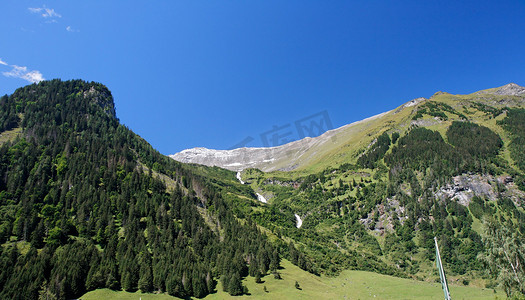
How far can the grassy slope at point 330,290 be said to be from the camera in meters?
79.8

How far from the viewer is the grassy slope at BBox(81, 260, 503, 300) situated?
79812mm

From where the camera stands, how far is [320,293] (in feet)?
285

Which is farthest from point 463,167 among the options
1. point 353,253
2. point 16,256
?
point 16,256

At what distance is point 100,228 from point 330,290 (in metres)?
89.2

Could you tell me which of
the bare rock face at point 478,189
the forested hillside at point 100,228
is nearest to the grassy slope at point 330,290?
the forested hillside at point 100,228

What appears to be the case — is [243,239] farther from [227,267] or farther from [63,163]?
[63,163]

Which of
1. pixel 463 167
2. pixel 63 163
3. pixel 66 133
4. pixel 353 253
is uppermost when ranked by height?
pixel 66 133

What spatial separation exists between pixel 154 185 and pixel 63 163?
45.9m

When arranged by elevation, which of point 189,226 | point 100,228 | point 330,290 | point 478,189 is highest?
point 478,189

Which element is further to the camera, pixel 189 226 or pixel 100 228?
pixel 189 226

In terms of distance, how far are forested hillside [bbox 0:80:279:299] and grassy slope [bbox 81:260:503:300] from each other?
4270mm

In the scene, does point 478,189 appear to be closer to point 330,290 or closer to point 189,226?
point 330,290

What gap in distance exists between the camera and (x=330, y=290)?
92.6m

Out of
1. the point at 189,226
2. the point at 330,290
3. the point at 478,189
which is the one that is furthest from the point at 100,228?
the point at 478,189
